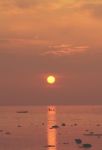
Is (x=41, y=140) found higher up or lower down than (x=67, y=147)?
higher up

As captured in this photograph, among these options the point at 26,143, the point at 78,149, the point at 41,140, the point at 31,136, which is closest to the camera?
the point at 78,149

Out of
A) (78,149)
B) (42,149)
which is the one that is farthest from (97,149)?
(42,149)

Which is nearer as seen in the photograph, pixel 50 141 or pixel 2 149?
pixel 2 149

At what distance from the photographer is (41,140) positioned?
82750 mm

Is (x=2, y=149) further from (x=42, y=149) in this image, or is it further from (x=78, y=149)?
(x=78, y=149)

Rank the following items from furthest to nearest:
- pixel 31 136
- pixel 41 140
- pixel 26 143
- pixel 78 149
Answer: pixel 31 136 → pixel 41 140 → pixel 26 143 → pixel 78 149

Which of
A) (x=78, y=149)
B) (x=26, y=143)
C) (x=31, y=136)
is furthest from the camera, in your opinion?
(x=31, y=136)

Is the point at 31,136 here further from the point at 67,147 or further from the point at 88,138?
the point at 67,147

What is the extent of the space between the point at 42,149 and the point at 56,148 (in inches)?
76.7

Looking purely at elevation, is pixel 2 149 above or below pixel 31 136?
below

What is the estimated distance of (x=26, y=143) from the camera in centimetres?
7756

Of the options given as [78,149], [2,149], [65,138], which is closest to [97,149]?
[78,149]

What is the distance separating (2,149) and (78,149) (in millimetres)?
10098

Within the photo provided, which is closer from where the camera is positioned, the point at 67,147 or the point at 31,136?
the point at 67,147
